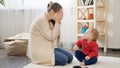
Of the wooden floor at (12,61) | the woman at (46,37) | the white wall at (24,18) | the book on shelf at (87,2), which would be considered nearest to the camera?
the woman at (46,37)

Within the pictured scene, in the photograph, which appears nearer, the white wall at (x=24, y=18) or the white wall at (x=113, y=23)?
the white wall at (x=113, y=23)

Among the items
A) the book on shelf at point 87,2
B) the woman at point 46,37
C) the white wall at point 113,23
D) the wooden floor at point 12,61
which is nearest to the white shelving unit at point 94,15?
the book on shelf at point 87,2

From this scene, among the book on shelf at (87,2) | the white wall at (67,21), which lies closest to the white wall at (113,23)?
the white wall at (67,21)

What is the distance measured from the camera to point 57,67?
2.16 m

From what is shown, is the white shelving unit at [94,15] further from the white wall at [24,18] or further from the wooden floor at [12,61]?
the wooden floor at [12,61]

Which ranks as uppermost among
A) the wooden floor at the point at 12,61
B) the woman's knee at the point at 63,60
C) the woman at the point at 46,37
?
the woman at the point at 46,37

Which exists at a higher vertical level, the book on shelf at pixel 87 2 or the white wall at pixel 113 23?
the book on shelf at pixel 87 2

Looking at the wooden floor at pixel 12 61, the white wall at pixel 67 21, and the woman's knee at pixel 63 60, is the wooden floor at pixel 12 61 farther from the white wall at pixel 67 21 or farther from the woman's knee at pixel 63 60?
the white wall at pixel 67 21

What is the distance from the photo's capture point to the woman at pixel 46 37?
2.17 metres

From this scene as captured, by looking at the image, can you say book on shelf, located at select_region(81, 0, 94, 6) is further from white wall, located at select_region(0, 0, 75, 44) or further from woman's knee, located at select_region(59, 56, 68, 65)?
woman's knee, located at select_region(59, 56, 68, 65)

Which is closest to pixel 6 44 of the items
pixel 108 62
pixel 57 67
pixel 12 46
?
pixel 12 46

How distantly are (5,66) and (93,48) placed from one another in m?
1.06

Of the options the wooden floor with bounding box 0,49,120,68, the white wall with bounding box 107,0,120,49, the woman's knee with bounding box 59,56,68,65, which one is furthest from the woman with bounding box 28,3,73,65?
the white wall with bounding box 107,0,120,49

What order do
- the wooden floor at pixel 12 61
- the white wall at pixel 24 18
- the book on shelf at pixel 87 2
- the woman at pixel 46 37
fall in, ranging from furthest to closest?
the white wall at pixel 24 18
the book on shelf at pixel 87 2
the wooden floor at pixel 12 61
the woman at pixel 46 37
